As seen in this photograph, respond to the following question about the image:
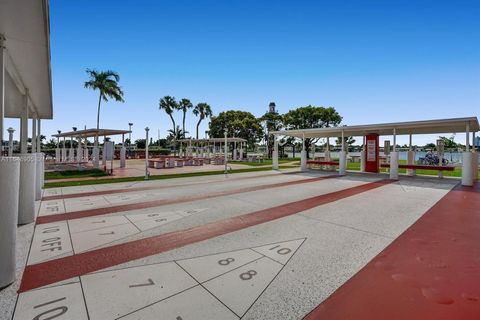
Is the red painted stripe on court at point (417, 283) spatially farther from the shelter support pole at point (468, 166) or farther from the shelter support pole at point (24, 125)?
the shelter support pole at point (468, 166)

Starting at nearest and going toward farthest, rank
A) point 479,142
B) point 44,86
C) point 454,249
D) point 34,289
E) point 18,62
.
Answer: point 34,289 → point 454,249 → point 18,62 → point 44,86 → point 479,142

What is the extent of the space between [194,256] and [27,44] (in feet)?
14.4

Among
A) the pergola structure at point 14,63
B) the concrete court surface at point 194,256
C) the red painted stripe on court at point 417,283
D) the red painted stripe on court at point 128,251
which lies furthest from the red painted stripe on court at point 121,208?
the red painted stripe on court at point 417,283

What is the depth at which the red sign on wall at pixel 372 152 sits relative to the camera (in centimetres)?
1870

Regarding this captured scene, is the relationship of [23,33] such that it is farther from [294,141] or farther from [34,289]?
[294,141]

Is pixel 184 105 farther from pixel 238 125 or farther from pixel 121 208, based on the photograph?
pixel 121 208

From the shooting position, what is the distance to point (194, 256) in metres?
4.16

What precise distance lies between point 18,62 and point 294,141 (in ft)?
156

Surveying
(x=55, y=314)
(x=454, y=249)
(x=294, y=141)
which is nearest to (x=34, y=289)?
(x=55, y=314)

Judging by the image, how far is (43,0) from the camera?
2.78m

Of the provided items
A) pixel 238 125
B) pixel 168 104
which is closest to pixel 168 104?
pixel 168 104

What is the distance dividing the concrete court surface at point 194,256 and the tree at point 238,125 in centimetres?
3847

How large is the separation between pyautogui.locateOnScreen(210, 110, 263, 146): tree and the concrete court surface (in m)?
38.5

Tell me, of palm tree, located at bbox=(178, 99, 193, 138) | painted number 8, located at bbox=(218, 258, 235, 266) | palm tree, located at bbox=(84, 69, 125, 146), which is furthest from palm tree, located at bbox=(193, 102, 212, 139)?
painted number 8, located at bbox=(218, 258, 235, 266)
